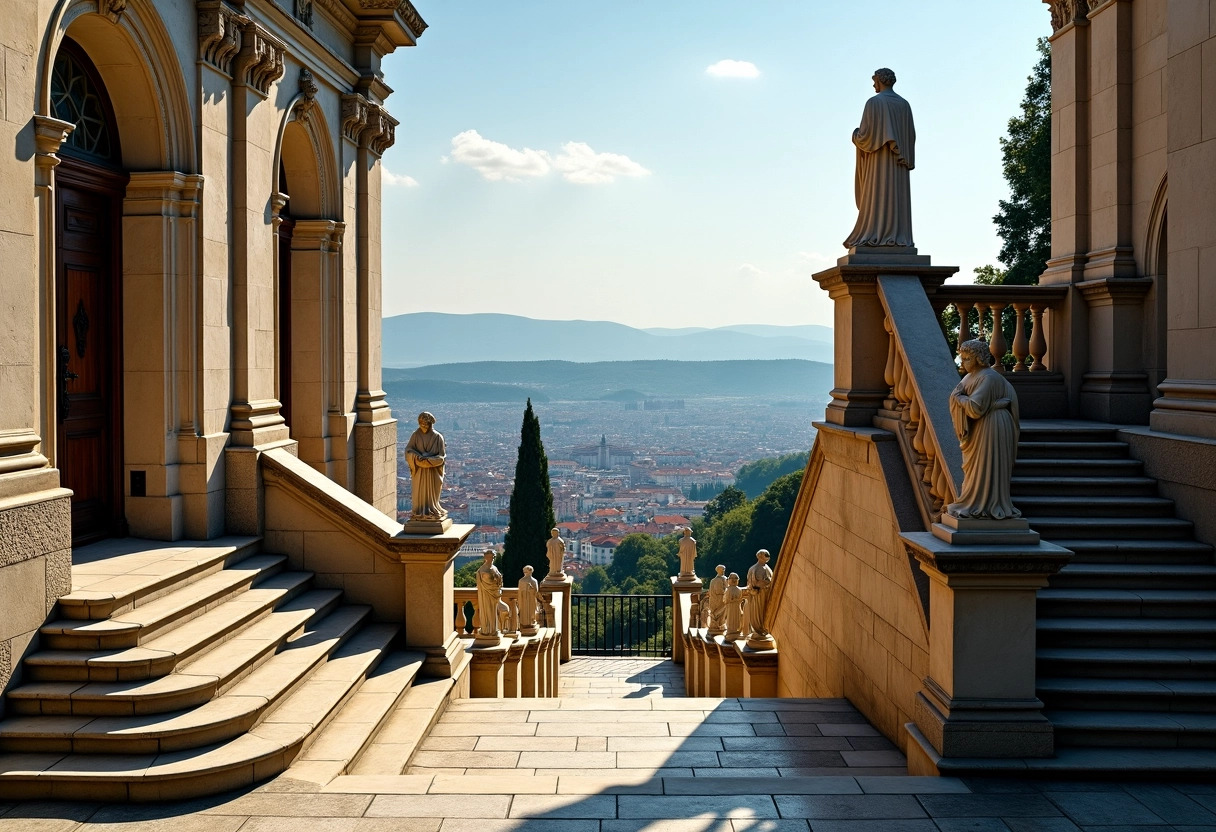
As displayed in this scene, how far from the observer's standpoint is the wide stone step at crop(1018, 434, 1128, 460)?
31.8 ft

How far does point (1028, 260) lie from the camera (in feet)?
82.3

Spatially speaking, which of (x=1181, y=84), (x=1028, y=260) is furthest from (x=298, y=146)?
(x=1028, y=260)

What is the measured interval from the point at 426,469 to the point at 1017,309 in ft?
24.6

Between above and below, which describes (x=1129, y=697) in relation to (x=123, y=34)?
below

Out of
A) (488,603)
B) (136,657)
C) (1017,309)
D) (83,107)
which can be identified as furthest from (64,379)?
(1017,309)

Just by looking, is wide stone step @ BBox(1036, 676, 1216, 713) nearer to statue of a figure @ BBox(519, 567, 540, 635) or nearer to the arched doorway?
statue of a figure @ BBox(519, 567, 540, 635)

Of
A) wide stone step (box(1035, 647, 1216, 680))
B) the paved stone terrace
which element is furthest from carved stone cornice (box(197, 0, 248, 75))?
wide stone step (box(1035, 647, 1216, 680))

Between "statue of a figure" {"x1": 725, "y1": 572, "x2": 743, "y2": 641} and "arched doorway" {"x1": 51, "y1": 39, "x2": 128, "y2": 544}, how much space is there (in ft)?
24.9

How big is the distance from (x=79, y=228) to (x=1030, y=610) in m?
8.98

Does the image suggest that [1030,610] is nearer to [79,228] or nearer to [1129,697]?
[1129,697]

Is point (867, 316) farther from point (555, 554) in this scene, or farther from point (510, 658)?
point (555, 554)

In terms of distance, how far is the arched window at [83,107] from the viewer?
885 centimetres

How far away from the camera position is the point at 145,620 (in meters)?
7.23

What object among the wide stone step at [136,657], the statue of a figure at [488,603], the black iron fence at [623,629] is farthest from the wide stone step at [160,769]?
the black iron fence at [623,629]
